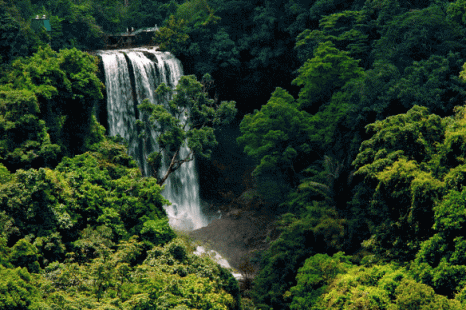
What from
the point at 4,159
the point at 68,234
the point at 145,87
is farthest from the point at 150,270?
the point at 145,87

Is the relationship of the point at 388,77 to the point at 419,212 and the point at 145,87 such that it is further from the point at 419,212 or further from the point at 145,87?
the point at 145,87

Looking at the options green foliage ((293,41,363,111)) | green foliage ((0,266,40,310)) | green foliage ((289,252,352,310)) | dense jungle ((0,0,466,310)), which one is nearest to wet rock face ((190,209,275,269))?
dense jungle ((0,0,466,310))

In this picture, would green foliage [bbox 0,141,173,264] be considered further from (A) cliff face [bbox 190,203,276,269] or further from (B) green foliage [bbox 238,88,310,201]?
(A) cliff face [bbox 190,203,276,269]

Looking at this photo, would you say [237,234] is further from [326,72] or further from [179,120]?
[326,72]

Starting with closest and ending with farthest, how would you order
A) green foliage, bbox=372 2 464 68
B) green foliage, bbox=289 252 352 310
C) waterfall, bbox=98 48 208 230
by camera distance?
green foliage, bbox=289 252 352 310 → green foliage, bbox=372 2 464 68 → waterfall, bbox=98 48 208 230

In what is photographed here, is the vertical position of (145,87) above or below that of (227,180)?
above
